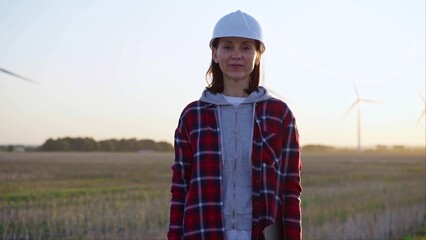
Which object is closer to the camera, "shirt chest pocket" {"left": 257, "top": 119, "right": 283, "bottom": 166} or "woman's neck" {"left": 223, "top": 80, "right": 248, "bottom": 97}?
"shirt chest pocket" {"left": 257, "top": 119, "right": 283, "bottom": 166}

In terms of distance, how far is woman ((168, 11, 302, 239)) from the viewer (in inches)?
118

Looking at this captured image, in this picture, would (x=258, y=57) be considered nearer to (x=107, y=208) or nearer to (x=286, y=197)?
(x=286, y=197)

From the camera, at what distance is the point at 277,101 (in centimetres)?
312

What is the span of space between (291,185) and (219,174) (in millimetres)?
333

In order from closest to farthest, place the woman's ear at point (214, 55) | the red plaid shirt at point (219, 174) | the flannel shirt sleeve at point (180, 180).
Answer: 1. the red plaid shirt at point (219, 174)
2. the flannel shirt sleeve at point (180, 180)
3. the woman's ear at point (214, 55)

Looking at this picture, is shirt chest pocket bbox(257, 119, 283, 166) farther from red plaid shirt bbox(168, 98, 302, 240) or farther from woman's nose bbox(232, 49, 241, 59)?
woman's nose bbox(232, 49, 241, 59)

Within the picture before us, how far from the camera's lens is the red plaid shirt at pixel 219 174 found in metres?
2.99

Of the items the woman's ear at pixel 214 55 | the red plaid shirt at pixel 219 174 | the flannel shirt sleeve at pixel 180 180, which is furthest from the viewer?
the woman's ear at pixel 214 55

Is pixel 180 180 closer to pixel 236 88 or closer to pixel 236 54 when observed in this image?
pixel 236 88

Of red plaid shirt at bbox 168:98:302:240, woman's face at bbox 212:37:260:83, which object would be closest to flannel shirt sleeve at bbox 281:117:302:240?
red plaid shirt at bbox 168:98:302:240

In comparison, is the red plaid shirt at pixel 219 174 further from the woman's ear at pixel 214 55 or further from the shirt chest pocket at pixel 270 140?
the woman's ear at pixel 214 55

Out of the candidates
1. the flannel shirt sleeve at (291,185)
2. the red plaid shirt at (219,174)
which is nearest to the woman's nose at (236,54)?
A: the red plaid shirt at (219,174)

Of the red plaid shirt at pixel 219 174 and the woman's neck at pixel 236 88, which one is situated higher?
the woman's neck at pixel 236 88

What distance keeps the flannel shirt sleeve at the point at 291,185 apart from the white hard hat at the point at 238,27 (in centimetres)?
44
